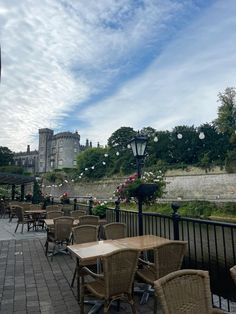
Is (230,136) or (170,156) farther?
(170,156)

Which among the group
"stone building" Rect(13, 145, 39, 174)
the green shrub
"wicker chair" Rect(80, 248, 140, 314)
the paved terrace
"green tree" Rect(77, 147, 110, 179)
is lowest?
the paved terrace

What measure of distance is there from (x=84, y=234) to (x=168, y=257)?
5.76 feet

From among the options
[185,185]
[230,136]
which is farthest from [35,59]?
[230,136]

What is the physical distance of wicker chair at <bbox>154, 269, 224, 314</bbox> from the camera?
6.19 feet

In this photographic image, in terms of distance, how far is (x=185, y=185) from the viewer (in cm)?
3262

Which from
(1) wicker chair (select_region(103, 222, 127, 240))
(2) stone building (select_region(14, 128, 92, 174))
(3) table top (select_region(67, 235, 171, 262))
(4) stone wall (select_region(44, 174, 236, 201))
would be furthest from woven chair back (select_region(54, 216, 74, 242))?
(2) stone building (select_region(14, 128, 92, 174))

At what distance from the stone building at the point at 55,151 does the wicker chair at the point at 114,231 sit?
60395 mm

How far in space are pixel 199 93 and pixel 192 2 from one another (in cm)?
1064

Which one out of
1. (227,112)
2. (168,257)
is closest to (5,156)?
(227,112)

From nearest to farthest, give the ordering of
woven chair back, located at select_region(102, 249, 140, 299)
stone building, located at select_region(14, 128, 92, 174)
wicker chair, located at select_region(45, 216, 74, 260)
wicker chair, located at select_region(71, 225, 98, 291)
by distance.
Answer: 1. woven chair back, located at select_region(102, 249, 140, 299)
2. wicker chair, located at select_region(71, 225, 98, 291)
3. wicker chair, located at select_region(45, 216, 74, 260)
4. stone building, located at select_region(14, 128, 92, 174)

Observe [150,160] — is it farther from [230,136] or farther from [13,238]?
[13,238]

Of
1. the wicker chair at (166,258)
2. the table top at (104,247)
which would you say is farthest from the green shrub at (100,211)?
the wicker chair at (166,258)

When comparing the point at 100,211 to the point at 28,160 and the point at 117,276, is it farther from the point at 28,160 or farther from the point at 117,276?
the point at 28,160

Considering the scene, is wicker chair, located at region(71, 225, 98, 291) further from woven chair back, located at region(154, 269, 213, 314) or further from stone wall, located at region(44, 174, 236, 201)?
stone wall, located at region(44, 174, 236, 201)
